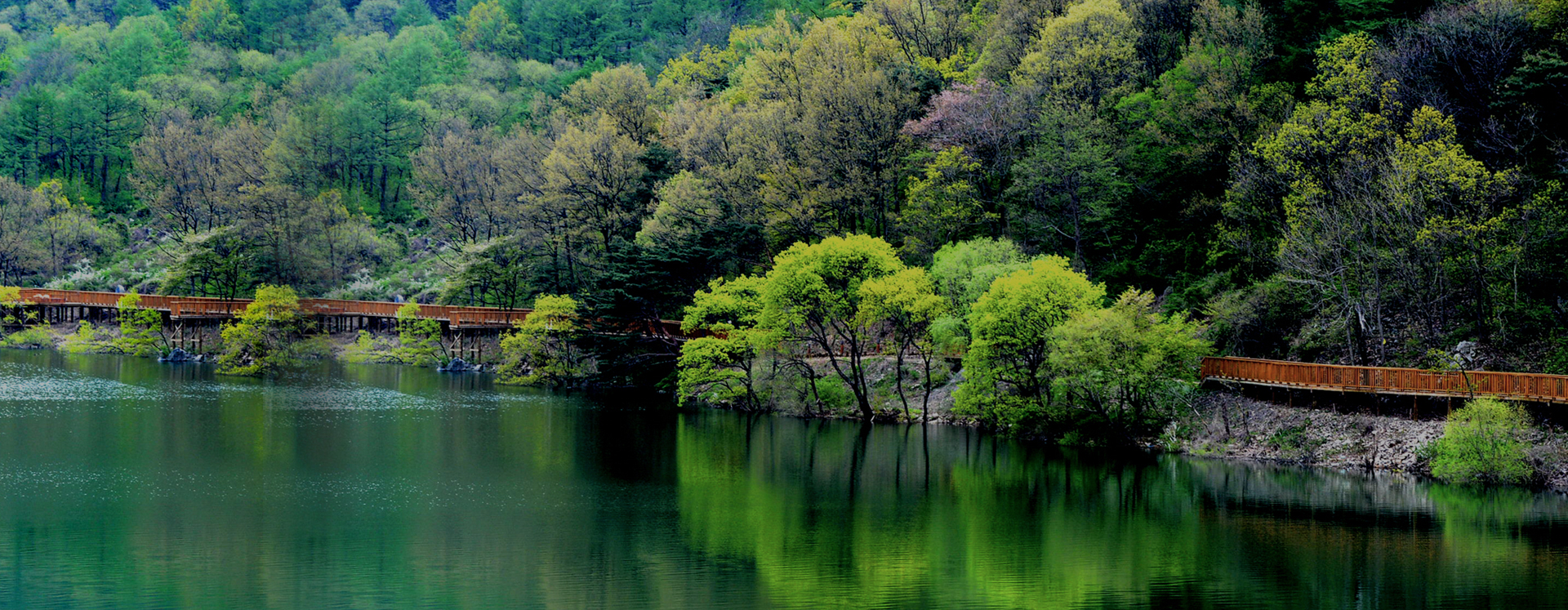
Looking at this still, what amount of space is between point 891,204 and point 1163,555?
43875 millimetres

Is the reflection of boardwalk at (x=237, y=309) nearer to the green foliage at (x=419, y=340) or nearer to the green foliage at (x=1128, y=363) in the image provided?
the green foliage at (x=419, y=340)

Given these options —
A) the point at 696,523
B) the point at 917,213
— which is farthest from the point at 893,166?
the point at 696,523

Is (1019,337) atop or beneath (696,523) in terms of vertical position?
atop

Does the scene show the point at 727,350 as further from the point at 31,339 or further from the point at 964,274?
the point at 31,339

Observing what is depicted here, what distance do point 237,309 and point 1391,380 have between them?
72.6m

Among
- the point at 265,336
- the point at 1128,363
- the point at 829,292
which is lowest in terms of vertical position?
the point at 1128,363

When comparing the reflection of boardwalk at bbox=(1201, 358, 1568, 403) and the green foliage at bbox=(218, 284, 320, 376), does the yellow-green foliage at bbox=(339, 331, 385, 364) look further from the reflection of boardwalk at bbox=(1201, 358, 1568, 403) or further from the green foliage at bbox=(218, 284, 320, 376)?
the reflection of boardwalk at bbox=(1201, 358, 1568, 403)

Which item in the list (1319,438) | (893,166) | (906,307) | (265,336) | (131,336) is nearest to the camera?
(1319,438)

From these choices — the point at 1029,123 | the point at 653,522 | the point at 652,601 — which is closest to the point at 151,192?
the point at 1029,123

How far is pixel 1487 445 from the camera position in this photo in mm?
40219

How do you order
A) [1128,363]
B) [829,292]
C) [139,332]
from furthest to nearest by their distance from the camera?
[139,332]
[829,292]
[1128,363]

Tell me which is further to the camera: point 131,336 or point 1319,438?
point 131,336

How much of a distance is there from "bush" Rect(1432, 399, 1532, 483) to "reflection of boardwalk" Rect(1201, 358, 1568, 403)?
2.67ft

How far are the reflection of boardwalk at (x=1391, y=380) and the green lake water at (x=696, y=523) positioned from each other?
145 inches
